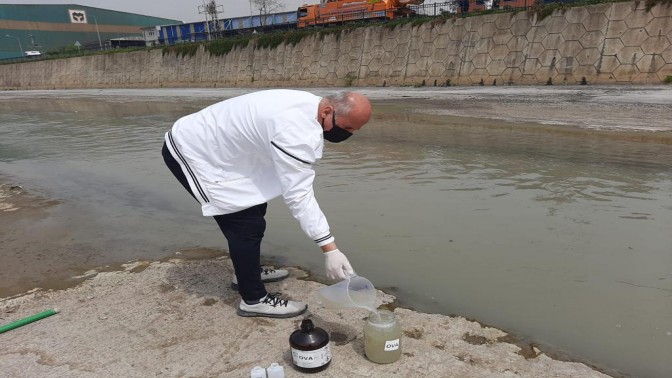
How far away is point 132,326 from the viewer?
2.57 m

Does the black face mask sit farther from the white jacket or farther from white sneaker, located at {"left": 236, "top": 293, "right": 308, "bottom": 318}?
white sneaker, located at {"left": 236, "top": 293, "right": 308, "bottom": 318}

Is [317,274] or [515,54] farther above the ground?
[515,54]

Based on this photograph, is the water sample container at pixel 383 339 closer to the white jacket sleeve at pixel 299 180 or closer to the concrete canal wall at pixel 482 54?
the white jacket sleeve at pixel 299 180

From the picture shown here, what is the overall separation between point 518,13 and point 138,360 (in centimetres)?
1772

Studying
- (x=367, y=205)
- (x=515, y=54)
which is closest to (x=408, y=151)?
(x=367, y=205)

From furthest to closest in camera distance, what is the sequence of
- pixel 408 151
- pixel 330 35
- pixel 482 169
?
pixel 330 35 → pixel 408 151 → pixel 482 169

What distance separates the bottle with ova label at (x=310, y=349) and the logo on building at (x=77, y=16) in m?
97.3

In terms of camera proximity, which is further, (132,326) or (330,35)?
(330,35)

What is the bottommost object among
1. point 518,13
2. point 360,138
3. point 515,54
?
point 360,138

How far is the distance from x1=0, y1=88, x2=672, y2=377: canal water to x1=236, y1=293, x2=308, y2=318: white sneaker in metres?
0.62

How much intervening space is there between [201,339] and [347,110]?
143cm

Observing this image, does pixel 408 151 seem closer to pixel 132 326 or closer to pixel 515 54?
pixel 132 326

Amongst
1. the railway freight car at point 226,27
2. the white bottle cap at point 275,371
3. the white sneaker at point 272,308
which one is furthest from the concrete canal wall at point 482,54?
→ the white bottle cap at point 275,371

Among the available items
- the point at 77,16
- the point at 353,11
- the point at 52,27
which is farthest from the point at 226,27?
the point at 77,16
